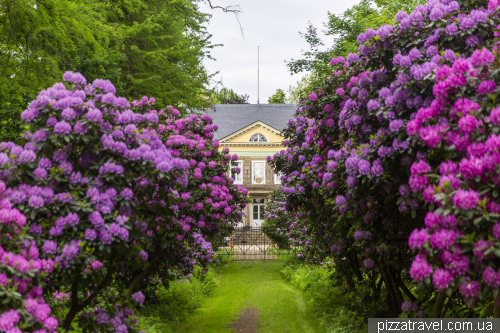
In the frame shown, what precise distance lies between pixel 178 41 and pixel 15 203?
11667 mm

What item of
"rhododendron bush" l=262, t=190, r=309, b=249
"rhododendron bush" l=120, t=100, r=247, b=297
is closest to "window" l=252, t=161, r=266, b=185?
"rhododendron bush" l=262, t=190, r=309, b=249

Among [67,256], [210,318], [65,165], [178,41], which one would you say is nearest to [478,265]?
[67,256]

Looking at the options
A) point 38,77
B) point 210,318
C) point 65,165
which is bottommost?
point 210,318

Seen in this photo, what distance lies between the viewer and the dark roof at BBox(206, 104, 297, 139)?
3303 cm

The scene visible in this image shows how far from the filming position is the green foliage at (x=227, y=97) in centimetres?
4275

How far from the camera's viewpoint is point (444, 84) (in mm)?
3129

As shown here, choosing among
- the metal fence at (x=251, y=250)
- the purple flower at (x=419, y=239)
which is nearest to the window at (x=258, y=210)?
the metal fence at (x=251, y=250)

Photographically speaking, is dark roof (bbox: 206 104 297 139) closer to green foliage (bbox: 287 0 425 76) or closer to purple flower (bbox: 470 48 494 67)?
green foliage (bbox: 287 0 425 76)

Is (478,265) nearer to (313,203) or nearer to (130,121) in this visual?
(130,121)

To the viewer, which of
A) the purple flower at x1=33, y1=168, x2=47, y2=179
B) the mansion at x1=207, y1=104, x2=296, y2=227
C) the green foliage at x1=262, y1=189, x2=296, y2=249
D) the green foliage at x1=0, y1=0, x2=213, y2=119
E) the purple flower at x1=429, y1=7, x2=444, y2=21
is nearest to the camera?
the purple flower at x1=33, y1=168, x2=47, y2=179

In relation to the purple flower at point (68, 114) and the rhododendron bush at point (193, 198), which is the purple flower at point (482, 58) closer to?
the purple flower at point (68, 114)

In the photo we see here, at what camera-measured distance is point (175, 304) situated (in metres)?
9.85

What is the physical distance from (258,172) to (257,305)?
2280 centimetres

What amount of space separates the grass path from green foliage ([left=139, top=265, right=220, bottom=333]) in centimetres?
23
